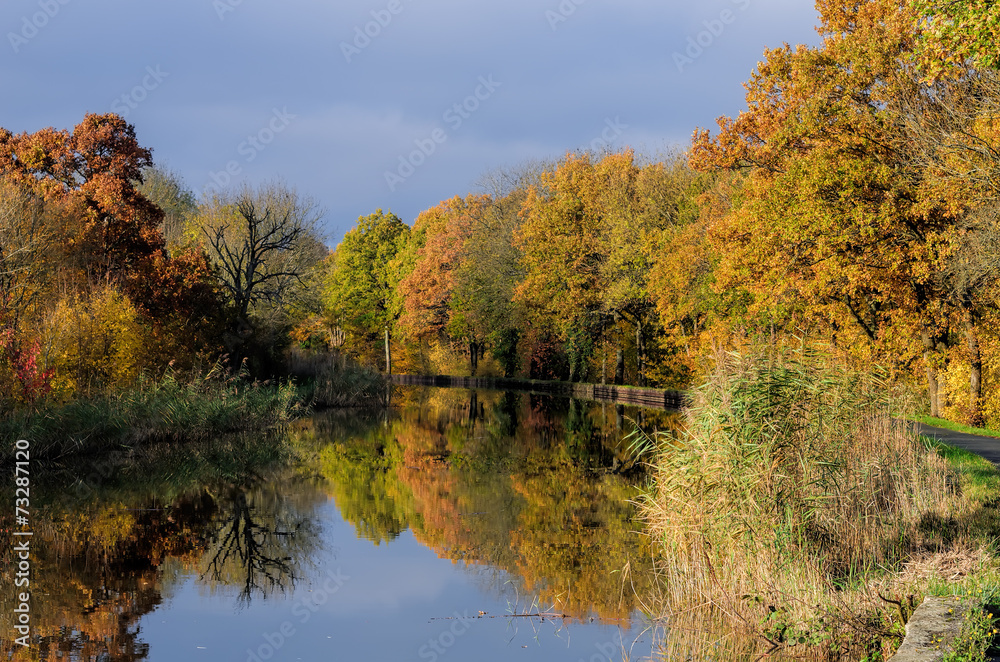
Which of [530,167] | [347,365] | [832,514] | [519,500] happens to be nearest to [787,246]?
[519,500]

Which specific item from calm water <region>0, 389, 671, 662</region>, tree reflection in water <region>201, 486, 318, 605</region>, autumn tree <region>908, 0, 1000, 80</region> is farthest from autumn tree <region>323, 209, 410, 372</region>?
autumn tree <region>908, 0, 1000, 80</region>

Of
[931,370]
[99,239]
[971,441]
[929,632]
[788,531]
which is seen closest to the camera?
[929,632]

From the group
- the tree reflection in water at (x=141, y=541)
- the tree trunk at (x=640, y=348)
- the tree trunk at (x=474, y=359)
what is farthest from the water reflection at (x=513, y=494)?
the tree trunk at (x=474, y=359)

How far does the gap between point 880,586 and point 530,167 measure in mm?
54911

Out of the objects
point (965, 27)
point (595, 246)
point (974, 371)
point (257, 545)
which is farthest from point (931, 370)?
point (595, 246)

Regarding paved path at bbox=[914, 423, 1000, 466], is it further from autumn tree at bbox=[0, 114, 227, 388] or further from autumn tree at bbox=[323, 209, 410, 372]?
autumn tree at bbox=[323, 209, 410, 372]

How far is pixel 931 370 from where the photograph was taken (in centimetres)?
2692

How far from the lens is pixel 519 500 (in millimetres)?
16875

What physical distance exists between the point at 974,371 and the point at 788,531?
62.1 feet

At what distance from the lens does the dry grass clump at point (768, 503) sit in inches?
352

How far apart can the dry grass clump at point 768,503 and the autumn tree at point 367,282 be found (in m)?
63.6

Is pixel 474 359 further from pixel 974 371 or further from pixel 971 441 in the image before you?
pixel 971 441

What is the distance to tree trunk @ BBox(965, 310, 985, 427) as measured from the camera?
24.8 m

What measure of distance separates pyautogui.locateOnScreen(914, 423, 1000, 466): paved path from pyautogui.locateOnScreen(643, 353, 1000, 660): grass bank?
6.35m
